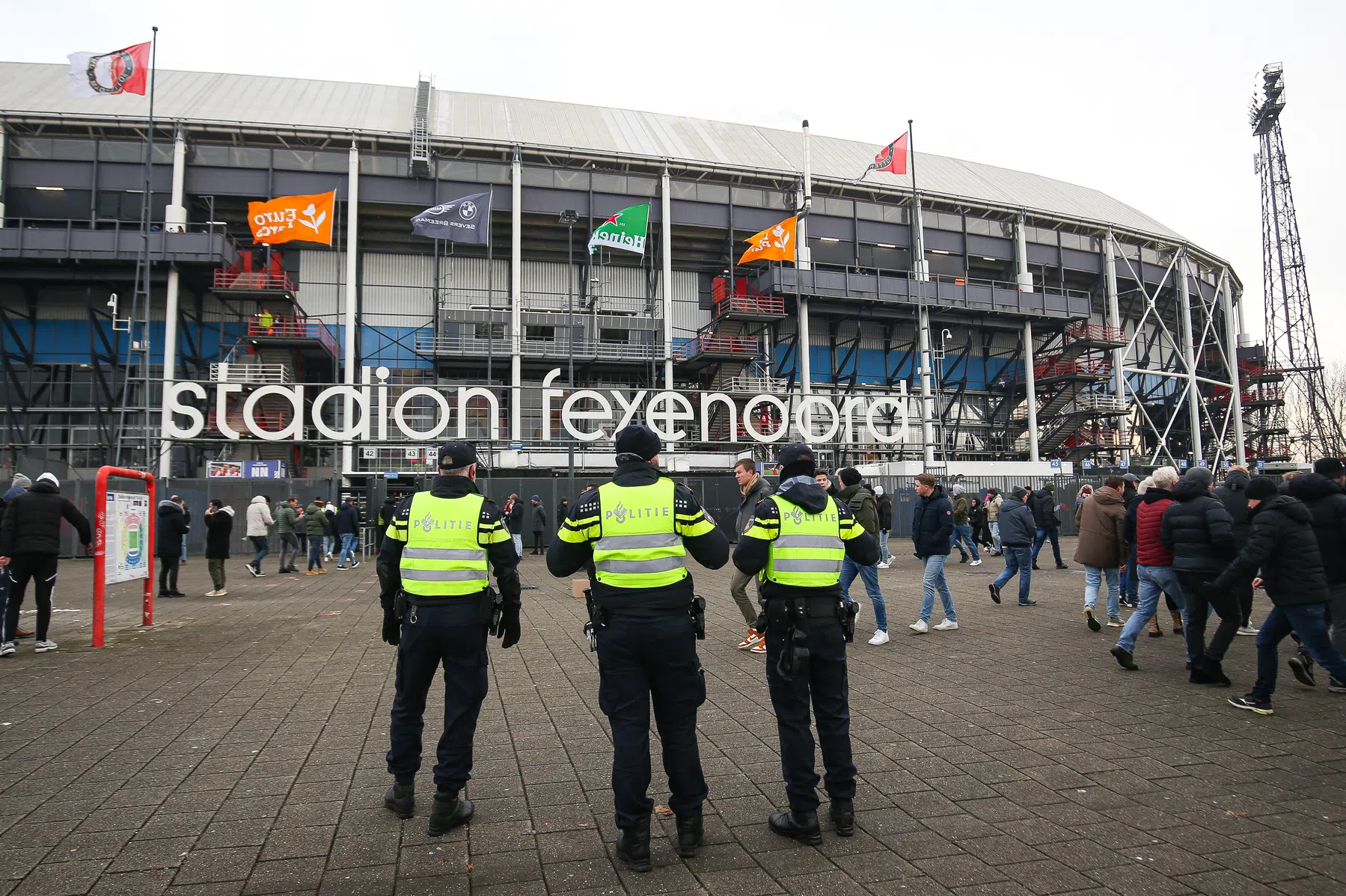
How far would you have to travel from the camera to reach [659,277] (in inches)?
1441

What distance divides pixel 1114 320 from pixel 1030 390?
691 centimetres

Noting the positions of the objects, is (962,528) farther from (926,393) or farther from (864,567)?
(926,393)

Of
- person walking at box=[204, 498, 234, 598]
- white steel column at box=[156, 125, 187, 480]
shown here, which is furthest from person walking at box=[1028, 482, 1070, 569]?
white steel column at box=[156, 125, 187, 480]

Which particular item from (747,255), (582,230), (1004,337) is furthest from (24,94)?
(1004,337)

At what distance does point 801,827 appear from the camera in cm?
350

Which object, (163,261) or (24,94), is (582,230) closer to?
(163,261)

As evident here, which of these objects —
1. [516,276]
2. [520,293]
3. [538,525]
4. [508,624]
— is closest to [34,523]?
[508,624]

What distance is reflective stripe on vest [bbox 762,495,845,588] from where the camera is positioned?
3.85 m

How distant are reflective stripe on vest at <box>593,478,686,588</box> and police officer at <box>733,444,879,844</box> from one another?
1.42 ft

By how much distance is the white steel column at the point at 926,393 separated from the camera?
97.2 ft

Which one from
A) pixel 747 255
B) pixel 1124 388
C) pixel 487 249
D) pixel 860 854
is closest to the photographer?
pixel 860 854

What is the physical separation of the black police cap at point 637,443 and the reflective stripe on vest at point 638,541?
0.20m

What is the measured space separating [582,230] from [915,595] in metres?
27.0

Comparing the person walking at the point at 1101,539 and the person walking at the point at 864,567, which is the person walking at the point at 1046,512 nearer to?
the person walking at the point at 1101,539
